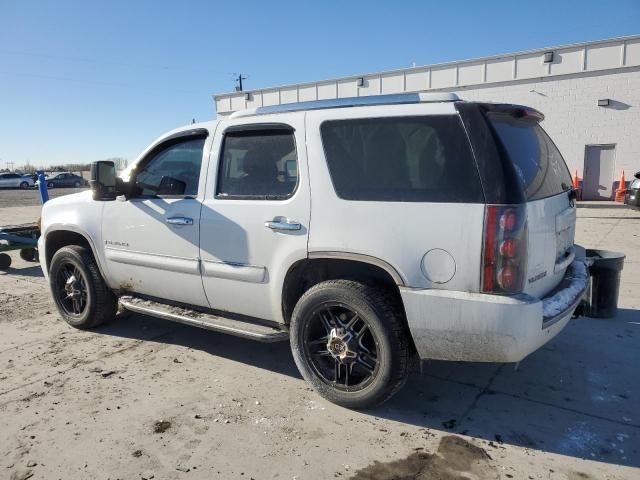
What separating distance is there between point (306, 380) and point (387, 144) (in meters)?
1.73

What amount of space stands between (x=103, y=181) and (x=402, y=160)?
2642mm

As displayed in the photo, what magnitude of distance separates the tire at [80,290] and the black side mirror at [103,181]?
2.84ft

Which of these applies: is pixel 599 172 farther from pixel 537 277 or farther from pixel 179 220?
pixel 179 220

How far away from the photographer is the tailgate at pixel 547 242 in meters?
2.75

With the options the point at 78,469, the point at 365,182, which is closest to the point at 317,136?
the point at 365,182

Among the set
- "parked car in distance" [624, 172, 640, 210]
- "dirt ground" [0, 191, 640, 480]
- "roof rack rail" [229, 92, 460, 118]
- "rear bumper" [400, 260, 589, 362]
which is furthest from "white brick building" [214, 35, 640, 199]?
"rear bumper" [400, 260, 589, 362]

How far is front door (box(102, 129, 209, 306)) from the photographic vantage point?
152 inches

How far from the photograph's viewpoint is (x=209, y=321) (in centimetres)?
378

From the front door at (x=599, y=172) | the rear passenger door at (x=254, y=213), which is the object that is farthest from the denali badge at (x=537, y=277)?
the front door at (x=599, y=172)

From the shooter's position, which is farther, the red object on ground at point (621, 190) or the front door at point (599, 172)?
the front door at point (599, 172)

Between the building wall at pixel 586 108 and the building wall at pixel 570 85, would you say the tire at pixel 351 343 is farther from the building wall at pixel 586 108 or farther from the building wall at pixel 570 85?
the building wall at pixel 586 108

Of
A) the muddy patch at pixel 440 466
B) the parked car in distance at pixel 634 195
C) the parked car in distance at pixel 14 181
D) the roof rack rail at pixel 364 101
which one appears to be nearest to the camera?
the muddy patch at pixel 440 466

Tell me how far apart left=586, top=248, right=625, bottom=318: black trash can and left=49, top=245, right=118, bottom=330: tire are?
4.69m

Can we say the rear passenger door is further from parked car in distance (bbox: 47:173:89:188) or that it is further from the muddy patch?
parked car in distance (bbox: 47:173:89:188)
